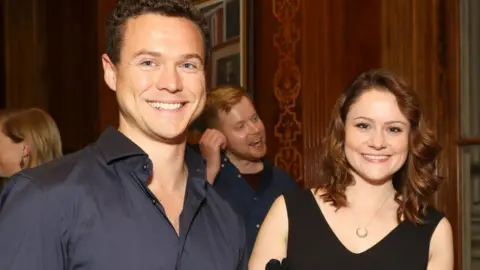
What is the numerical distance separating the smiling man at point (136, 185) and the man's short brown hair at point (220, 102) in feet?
5.20

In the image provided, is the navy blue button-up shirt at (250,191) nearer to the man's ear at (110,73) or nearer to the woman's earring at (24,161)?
the woman's earring at (24,161)

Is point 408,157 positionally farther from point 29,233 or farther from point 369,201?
point 29,233

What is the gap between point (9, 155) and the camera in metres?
2.99

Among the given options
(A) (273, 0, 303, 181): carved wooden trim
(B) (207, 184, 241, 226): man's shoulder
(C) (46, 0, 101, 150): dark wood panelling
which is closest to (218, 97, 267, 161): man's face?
(A) (273, 0, 303, 181): carved wooden trim

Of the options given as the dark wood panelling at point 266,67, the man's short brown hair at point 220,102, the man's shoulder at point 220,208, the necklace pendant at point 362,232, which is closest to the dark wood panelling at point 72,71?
the dark wood panelling at point 266,67

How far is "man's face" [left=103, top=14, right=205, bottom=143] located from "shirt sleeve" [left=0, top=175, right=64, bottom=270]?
25 centimetres

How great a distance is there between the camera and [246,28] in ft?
12.0

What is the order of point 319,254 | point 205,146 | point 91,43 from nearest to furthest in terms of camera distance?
point 319,254, point 205,146, point 91,43

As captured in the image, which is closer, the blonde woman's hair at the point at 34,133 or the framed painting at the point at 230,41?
the blonde woman's hair at the point at 34,133

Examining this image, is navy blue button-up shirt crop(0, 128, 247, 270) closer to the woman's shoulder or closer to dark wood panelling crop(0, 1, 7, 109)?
the woman's shoulder

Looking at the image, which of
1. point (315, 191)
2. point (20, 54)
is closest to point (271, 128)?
point (315, 191)

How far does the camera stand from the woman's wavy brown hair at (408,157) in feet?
7.18

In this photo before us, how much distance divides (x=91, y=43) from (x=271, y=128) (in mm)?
2262

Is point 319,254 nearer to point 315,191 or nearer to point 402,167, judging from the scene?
point 315,191
